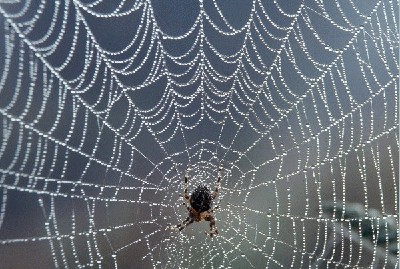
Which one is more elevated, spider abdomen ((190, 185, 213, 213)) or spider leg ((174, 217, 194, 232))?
spider abdomen ((190, 185, 213, 213))

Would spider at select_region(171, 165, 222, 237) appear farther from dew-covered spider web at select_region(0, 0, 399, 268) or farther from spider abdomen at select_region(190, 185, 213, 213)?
dew-covered spider web at select_region(0, 0, 399, 268)

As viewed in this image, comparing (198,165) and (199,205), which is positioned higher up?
(198,165)

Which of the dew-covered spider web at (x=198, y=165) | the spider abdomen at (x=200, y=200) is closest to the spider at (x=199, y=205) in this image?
the spider abdomen at (x=200, y=200)

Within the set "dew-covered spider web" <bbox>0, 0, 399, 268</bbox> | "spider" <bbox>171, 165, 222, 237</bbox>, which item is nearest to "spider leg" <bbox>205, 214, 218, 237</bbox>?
"spider" <bbox>171, 165, 222, 237</bbox>

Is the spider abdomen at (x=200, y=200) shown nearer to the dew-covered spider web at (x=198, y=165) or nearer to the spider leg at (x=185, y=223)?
the spider leg at (x=185, y=223)

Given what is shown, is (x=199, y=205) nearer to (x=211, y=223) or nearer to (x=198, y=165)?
(x=211, y=223)

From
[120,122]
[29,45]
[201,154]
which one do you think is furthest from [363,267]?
[29,45]

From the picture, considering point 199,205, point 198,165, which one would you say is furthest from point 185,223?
point 198,165

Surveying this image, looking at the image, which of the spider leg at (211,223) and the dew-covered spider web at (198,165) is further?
the spider leg at (211,223)
